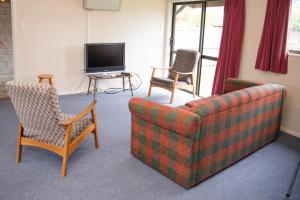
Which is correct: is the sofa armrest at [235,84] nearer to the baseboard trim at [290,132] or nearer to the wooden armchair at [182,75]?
the baseboard trim at [290,132]

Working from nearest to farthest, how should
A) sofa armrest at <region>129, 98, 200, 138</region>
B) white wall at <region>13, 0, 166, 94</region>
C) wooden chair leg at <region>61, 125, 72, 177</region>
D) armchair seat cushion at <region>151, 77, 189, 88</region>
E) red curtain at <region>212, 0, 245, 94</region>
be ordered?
sofa armrest at <region>129, 98, 200, 138</region>, wooden chair leg at <region>61, 125, 72, 177</region>, red curtain at <region>212, 0, 245, 94</region>, white wall at <region>13, 0, 166, 94</region>, armchair seat cushion at <region>151, 77, 189, 88</region>

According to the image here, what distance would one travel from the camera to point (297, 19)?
13.3 feet

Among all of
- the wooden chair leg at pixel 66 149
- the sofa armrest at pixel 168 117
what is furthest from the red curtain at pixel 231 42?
the wooden chair leg at pixel 66 149

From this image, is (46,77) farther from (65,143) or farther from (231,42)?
(231,42)

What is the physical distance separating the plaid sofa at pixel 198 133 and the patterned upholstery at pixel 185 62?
7.94 ft

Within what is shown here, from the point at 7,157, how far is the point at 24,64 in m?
2.50

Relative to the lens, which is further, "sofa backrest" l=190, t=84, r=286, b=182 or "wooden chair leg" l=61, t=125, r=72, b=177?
"wooden chair leg" l=61, t=125, r=72, b=177

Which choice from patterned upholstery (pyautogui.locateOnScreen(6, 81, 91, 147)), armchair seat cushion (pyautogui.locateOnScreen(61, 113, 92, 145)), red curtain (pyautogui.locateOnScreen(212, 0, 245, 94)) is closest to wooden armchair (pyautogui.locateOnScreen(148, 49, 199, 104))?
red curtain (pyautogui.locateOnScreen(212, 0, 245, 94))

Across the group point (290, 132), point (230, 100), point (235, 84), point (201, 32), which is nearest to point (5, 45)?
point (201, 32)

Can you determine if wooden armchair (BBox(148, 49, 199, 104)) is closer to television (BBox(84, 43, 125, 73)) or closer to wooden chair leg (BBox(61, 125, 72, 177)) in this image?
television (BBox(84, 43, 125, 73))

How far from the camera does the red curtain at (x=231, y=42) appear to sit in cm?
469

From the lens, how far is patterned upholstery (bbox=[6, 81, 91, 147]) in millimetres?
2574

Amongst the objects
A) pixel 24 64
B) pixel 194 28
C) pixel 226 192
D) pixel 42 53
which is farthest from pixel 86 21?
pixel 226 192

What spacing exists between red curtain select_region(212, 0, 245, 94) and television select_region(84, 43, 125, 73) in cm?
195
